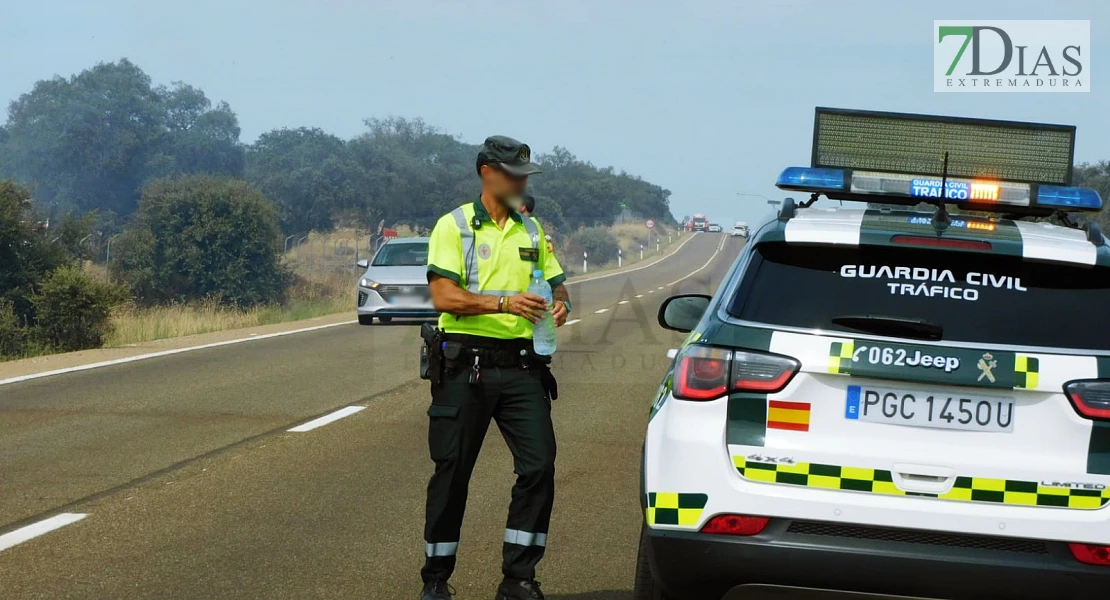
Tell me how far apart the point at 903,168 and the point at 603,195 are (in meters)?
118


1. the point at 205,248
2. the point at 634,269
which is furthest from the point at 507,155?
the point at 634,269

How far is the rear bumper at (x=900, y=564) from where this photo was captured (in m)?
4.04

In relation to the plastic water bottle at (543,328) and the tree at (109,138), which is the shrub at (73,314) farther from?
the tree at (109,138)

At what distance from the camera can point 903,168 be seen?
7031mm

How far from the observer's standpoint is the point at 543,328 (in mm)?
5352

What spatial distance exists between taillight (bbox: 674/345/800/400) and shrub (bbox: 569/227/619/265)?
84853mm

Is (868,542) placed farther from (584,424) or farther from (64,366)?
(64,366)

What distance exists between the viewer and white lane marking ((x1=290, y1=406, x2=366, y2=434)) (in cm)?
1068

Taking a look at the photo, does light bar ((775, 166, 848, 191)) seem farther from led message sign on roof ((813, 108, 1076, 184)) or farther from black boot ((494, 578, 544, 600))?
black boot ((494, 578, 544, 600))

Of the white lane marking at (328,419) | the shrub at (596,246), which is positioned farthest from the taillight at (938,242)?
the shrub at (596,246)

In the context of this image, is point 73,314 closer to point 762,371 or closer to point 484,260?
point 484,260

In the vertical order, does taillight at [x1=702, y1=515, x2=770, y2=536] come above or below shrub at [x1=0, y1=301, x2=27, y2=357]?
above

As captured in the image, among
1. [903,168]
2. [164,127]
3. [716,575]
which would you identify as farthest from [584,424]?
[164,127]

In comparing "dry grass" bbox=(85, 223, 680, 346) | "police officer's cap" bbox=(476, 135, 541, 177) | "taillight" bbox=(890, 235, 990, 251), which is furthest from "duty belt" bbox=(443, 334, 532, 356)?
"dry grass" bbox=(85, 223, 680, 346)
